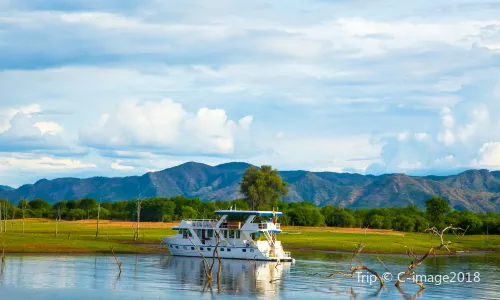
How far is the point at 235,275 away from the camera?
269 ft

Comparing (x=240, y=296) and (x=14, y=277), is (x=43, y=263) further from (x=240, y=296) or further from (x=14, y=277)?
(x=240, y=296)

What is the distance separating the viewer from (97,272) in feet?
261

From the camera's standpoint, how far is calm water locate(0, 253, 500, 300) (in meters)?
65.2

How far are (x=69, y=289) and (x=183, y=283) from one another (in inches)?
476

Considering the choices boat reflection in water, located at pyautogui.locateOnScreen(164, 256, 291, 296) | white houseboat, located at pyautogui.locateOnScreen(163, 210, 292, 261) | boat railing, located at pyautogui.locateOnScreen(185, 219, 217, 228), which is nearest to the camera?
boat reflection in water, located at pyautogui.locateOnScreen(164, 256, 291, 296)

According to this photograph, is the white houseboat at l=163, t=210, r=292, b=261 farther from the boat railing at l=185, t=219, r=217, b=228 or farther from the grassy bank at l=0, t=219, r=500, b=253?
the grassy bank at l=0, t=219, r=500, b=253

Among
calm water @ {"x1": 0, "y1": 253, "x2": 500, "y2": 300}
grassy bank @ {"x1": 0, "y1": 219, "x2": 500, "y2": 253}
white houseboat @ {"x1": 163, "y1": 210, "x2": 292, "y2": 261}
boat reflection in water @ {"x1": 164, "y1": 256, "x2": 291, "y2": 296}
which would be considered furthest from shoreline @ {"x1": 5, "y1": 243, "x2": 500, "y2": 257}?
boat reflection in water @ {"x1": 164, "y1": 256, "x2": 291, "y2": 296}

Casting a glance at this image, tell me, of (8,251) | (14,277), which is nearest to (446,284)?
(14,277)

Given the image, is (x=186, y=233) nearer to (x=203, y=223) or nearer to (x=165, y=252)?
(x=203, y=223)

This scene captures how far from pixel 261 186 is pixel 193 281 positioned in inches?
4372

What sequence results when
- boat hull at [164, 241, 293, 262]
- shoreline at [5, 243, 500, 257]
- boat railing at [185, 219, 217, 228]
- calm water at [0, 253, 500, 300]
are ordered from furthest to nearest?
boat railing at [185, 219, 217, 228] < shoreline at [5, 243, 500, 257] < boat hull at [164, 241, 293, 262] < calm water at [0, 253, 500, 300]

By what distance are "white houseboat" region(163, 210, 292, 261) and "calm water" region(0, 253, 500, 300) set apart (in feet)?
9.51

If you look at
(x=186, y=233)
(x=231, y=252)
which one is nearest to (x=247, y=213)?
(x=231, y=252)

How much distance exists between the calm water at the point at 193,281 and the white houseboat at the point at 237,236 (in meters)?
2.90
